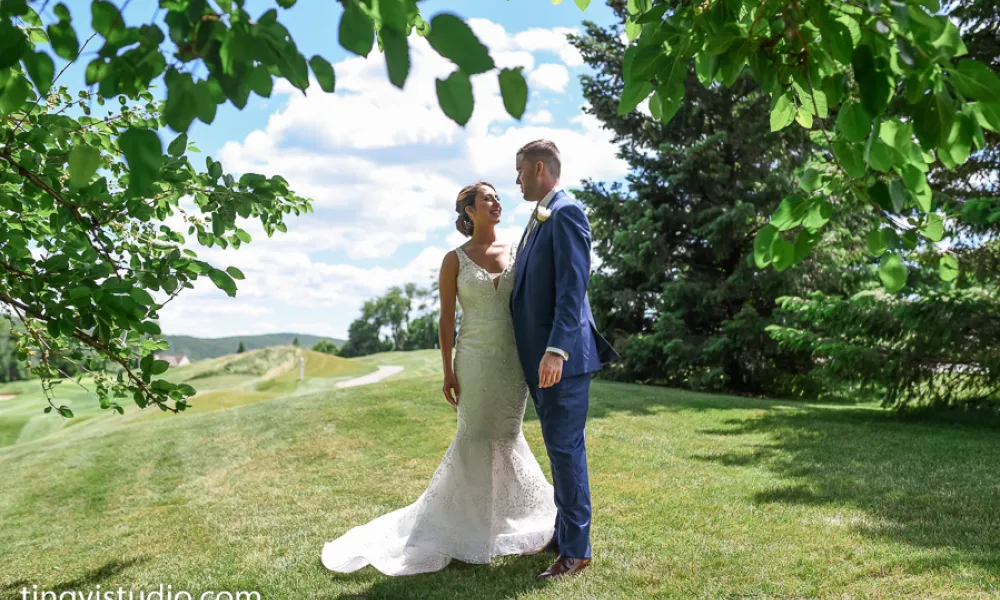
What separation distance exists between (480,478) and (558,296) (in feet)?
4.45

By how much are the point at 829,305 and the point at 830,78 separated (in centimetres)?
959

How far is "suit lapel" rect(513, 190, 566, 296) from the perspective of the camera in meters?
3.90

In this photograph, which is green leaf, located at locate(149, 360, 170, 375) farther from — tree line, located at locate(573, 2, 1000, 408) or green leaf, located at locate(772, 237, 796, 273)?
tree line, located at locate(573, 2, 1000, 408)

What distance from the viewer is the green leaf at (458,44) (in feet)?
3.81

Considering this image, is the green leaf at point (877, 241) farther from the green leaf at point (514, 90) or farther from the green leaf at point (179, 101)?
the green leaf at point (179, 101)

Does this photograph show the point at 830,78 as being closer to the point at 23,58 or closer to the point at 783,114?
the point at 783,114

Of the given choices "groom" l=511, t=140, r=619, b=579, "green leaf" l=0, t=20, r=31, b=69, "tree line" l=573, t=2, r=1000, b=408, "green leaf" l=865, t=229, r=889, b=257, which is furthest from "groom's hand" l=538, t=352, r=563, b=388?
"tree line" l=573, t=2, r=1000, b=408

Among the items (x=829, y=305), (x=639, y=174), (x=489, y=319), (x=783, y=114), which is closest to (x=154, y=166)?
(x=783, y=114)

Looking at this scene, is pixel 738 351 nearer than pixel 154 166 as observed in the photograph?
No

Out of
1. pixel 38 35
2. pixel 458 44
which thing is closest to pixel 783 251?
pixel 458 44

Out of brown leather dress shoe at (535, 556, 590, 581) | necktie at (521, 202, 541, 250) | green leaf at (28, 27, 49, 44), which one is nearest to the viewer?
green leaf at (28, 27, 49, 44)

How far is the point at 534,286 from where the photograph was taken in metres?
3.85

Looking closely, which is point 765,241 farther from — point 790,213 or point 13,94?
point 13,94

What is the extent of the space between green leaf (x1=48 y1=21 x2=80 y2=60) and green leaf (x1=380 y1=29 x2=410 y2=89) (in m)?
0.77
